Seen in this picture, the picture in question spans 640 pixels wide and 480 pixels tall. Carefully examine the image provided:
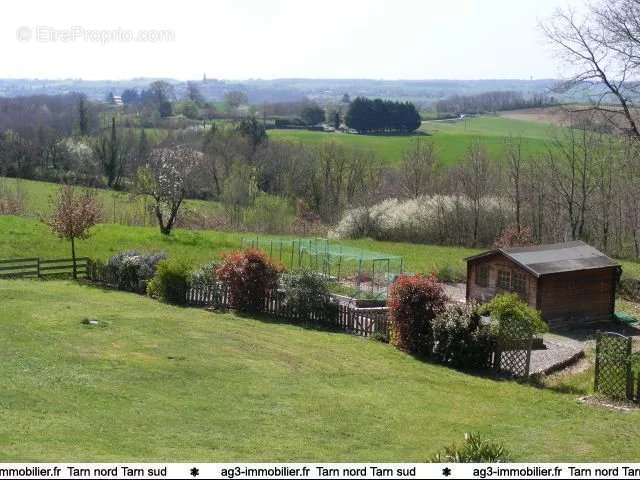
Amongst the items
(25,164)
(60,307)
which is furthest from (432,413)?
(25,164)

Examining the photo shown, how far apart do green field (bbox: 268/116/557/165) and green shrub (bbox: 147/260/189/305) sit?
4957 centimetres

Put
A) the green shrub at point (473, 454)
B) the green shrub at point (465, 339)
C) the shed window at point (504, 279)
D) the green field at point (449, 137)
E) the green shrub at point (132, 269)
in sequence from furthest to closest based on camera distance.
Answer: the green field at point (449, 137) → the green shrub at point (132, 269) → the shed window at point (504, 279) → the green shrub at point (465, 339) → the green shrub at point (473, 454)

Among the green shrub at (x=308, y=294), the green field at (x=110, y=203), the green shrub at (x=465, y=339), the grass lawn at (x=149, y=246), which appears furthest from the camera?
the green field at (x=110, y=203)

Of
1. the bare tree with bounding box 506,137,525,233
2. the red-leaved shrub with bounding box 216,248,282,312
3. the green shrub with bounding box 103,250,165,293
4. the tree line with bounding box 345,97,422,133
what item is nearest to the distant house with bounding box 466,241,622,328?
the red-leaved shrub with bounding box 216,248,282,312

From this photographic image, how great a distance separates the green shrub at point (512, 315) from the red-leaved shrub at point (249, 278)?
870cm

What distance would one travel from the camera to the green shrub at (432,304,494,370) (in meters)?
22.9

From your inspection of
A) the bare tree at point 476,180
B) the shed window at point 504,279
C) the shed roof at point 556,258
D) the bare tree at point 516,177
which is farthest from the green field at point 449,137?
the shed window at point 504,279

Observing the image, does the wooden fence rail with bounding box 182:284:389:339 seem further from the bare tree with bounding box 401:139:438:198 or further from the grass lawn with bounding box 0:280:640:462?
the bare tree with bounding box 401:139:438:198

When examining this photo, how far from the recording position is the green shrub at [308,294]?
28375mm

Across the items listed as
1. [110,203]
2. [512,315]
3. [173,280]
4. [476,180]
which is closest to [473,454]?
→ [512,315]

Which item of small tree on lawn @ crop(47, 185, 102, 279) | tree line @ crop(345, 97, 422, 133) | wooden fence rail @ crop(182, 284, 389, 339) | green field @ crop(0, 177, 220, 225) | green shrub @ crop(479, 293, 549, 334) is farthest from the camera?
tree line @ crop(345, 97, 422, 133)

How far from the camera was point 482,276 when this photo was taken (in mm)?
32594

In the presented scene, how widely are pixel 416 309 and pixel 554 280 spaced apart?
8549 mm

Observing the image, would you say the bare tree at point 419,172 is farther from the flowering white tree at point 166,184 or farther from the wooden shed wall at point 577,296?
the wooden shed wall at point 577,296
